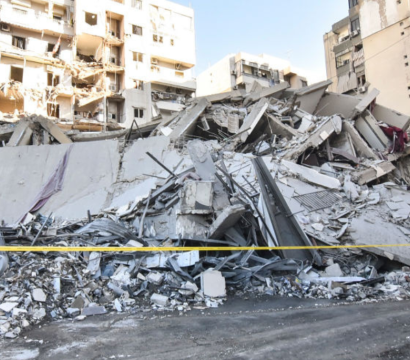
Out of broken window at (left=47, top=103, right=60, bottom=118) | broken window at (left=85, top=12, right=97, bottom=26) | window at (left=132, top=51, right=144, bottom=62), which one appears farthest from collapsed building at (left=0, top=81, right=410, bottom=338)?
broken window at (left=85, top=12, right=97, bottom=26)

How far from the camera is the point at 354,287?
18.2 feet

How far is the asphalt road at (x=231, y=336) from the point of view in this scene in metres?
2.92

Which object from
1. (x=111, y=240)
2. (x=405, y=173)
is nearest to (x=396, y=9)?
(x=405, y=173)

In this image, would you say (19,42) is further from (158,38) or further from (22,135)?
(22,135)

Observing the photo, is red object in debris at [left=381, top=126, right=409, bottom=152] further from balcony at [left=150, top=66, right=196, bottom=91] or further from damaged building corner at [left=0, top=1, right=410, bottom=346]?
balcony at [left=150, top=66, right=196, bottom=91]

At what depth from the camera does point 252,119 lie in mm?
12164

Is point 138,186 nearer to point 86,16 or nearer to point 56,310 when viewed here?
point 56,310

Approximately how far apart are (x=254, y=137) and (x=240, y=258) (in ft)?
25.1

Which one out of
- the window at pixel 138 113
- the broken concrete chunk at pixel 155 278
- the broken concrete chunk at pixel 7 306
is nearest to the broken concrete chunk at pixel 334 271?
the broken concrete chunk at pixel 155 278

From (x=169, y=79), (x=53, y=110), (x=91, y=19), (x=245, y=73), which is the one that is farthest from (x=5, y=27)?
(x=245, y=73)

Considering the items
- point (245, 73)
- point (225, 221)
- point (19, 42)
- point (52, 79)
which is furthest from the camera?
point (245, 73)

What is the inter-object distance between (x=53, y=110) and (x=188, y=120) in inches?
766

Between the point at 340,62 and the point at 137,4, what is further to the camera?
the point at 340,62

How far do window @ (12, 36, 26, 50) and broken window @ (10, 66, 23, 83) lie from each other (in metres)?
1.87
